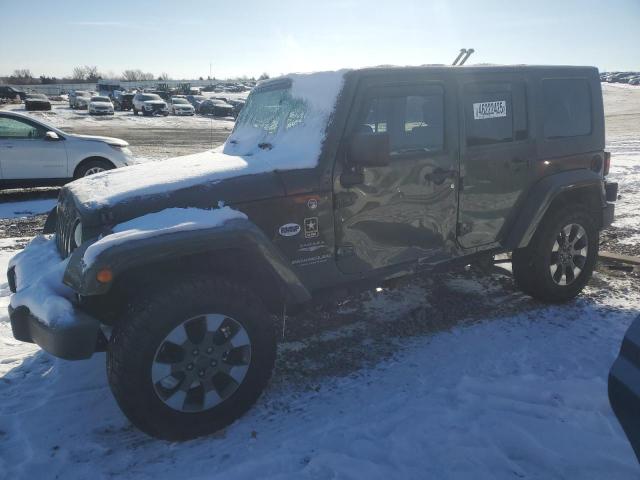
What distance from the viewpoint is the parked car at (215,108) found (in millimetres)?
37875

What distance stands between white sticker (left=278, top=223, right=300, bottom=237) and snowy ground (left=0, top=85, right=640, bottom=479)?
42.1 inches

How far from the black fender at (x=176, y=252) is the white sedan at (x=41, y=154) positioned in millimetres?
7739

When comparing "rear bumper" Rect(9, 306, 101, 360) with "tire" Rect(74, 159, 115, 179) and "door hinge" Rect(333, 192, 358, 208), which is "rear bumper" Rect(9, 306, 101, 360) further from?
"tire" Rect(74, 159, 115, 179)

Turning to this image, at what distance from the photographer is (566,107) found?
4445 mm

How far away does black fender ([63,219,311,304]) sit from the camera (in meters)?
2.49

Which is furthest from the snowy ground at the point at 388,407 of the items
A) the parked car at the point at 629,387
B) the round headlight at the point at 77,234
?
the round headlight at the point at 77,234

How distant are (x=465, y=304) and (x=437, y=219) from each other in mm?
1263

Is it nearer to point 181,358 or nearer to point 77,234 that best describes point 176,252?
point 181,358

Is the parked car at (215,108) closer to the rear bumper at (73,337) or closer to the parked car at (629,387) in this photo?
the rear bumper at (73,337)

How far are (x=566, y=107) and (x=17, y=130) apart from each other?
9.25 m

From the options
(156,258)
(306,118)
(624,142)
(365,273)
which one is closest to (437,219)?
(365,273)

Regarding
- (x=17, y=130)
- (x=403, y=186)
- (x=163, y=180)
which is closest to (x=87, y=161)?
(x=17, y=130)

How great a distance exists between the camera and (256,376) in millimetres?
2988

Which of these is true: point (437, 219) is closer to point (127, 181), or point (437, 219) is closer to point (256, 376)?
point (256, 376)
